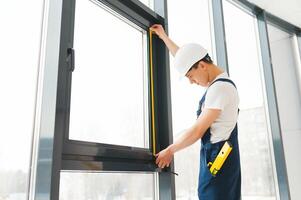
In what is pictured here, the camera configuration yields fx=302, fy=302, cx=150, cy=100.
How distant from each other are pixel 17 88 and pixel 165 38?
0.94 metres

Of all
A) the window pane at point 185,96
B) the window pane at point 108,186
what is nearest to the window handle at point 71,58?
the window pane at point 108,186

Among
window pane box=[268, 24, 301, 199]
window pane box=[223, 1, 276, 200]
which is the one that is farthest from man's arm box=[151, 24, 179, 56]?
window pane box=[268, 24, 301, 199]

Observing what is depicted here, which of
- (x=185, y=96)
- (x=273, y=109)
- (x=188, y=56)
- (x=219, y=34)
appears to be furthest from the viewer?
(x=273, y=109)

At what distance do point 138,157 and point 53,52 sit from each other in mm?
676

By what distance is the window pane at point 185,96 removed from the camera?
1.92 meters

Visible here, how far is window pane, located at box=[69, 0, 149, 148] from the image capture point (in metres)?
1.39

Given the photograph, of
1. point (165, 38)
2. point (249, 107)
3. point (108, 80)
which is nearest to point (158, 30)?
point (165, 38)

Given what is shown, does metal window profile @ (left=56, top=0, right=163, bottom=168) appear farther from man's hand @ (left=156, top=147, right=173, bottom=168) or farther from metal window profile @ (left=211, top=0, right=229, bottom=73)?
metal window profile @ (left=211, top=0, right=229, bottom=73)

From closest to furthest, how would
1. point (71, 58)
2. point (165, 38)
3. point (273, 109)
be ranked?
point (71, 58) < point (165, 38) < point (273, 109)

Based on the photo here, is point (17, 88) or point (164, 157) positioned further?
point (164, 157)

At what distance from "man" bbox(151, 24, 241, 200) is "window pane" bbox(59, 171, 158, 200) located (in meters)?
0.18

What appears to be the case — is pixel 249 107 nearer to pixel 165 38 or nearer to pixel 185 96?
pixel 185 96

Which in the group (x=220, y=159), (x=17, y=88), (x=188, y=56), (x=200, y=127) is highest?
(x=188, y=56)

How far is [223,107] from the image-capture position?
4.67ft
